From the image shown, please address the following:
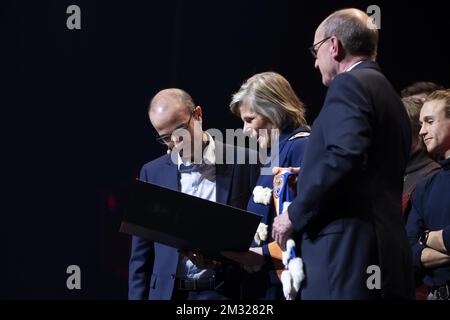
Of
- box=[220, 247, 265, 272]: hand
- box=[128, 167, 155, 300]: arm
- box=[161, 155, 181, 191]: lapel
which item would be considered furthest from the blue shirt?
box=[128, 167, 155, 300]: arm

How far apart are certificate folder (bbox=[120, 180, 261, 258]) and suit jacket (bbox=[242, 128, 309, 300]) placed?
17 centimetres

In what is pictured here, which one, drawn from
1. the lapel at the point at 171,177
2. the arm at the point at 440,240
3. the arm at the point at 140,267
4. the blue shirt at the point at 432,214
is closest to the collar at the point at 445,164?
the blue shirt at the point at 432,214

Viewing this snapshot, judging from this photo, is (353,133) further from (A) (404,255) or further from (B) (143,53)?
(B) (143,53)

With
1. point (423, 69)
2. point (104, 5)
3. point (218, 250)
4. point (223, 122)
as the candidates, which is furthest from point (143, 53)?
point (218, 250)

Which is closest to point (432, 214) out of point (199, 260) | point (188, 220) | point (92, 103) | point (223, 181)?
point (223, 181)

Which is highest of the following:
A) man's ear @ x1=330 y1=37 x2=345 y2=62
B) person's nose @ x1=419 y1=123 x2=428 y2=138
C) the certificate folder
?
man's ear @ x1=330 y1=37 x2=345 y2=62

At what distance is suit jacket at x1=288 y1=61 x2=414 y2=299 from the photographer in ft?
6.39

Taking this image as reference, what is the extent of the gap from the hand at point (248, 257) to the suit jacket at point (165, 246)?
1.40ft

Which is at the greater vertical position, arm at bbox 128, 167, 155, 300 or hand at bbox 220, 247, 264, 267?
hand at bbox 220, 247, 264, 267

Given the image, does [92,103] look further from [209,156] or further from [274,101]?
[274,101]

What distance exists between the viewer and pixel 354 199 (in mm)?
1982

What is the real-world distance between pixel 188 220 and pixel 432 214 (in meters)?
1.07

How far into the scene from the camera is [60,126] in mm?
4078

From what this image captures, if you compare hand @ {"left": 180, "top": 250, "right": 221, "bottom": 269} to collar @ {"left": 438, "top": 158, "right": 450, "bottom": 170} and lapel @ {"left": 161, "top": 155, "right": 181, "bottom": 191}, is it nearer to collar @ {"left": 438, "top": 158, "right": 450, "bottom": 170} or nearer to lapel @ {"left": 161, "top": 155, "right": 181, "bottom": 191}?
lapel @ {"left": 161, "top": 155, "right": 181, "bottom": 191}
